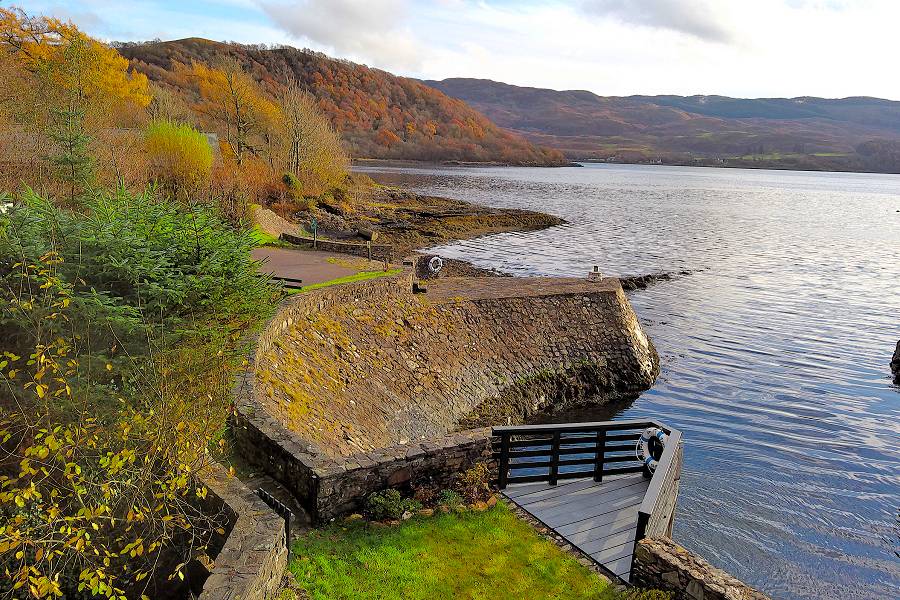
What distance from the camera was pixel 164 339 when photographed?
9.41 metres

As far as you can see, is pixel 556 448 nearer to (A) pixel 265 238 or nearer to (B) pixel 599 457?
(B) pixel 599 457

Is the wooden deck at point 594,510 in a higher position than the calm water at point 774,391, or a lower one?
higher

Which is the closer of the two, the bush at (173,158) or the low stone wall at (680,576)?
the low stone wall at (680,576)

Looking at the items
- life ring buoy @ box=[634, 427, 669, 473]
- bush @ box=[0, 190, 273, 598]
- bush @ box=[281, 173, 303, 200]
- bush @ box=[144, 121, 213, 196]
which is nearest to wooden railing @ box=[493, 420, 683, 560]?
life ring buoy @ box=[634, 427, 669, 473]

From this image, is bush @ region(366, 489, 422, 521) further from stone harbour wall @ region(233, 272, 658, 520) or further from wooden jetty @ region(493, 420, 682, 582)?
wooden jetty @ region(493, 420, 682, 582)

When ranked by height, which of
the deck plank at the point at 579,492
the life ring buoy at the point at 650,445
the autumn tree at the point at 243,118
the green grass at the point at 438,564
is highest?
the autumn tree at the point at 243,118

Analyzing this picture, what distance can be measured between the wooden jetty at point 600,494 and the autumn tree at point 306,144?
50.3 meters

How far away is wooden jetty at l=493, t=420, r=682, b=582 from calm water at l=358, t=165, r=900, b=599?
149 inches

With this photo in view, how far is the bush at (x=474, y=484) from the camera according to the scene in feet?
38.7

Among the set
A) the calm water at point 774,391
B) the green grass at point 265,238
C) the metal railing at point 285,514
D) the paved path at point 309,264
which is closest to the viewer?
the metal railing at point 285,514

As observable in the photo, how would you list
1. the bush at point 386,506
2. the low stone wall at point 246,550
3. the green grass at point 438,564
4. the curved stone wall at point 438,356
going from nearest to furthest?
the low stone wall at point 246,550 → the green grass at point 438,564 → the bush at point 386,506 → the curved stone wall at point 438,356

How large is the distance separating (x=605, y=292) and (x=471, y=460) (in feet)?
51.6

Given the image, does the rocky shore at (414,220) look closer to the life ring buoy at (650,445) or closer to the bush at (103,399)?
the life ring buoy at (650,445)

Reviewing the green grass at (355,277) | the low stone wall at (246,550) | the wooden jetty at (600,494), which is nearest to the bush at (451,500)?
the wooden jetty at (600,494)
